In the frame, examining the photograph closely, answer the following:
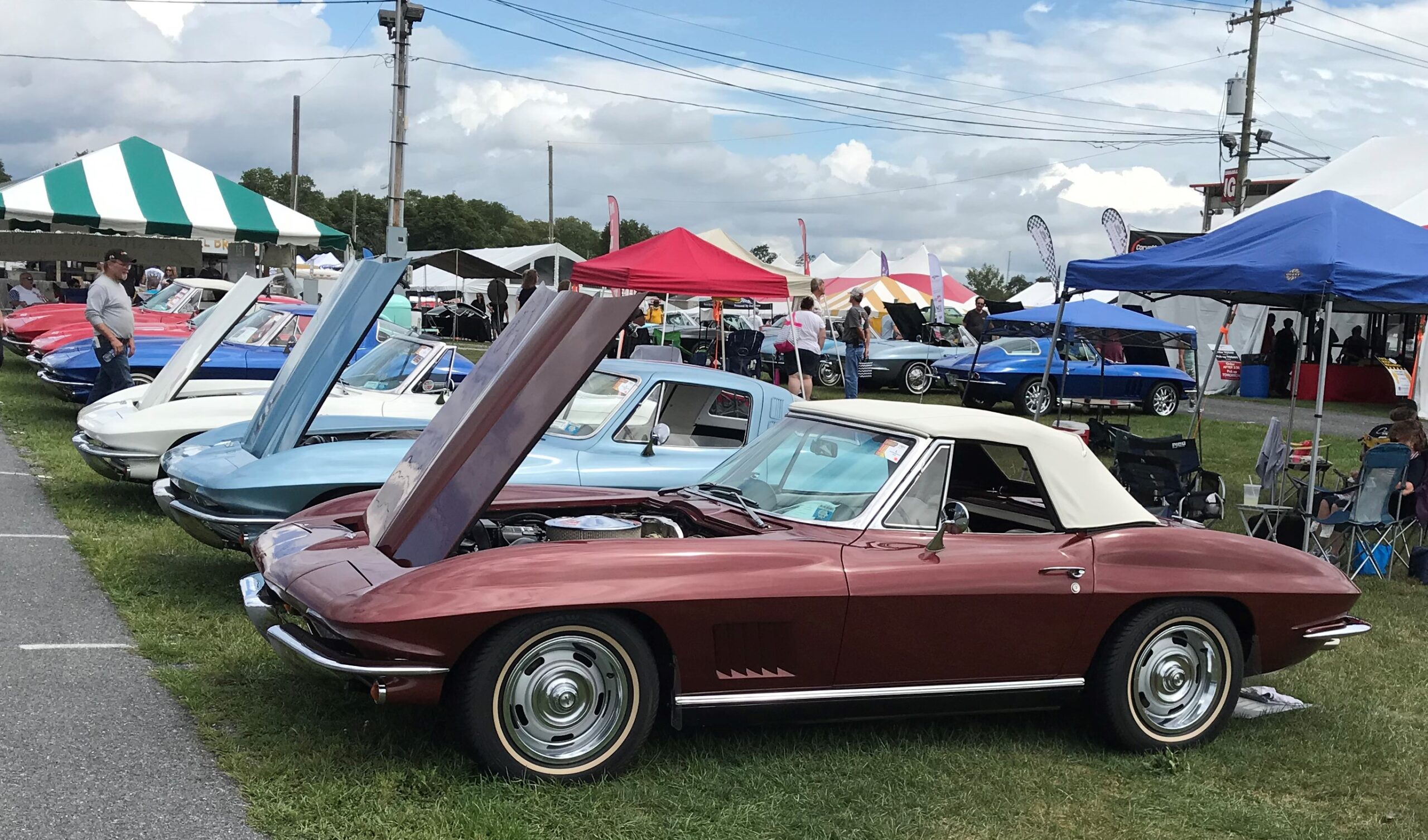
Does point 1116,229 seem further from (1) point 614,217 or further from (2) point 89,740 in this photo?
(2) point 89,740

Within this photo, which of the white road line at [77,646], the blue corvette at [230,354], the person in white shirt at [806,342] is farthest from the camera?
the person in white shirt at [806,342]

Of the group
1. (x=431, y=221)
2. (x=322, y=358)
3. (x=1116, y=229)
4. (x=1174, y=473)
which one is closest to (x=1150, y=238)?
(x=1116, y=229)

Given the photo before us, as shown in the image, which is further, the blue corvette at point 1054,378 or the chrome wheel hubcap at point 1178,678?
the blue corvette at point 1054,378

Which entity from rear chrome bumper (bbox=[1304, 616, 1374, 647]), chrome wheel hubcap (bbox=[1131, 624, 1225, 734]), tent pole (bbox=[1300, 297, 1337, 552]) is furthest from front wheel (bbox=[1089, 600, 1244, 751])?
tent pole (bbox=[1300, 297, 1337, 552])

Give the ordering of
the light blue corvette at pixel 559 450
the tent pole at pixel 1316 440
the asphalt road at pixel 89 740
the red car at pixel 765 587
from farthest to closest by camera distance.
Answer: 1. the tent pole at pixel 1316 440
2. the light blue corvette at pixel 559 450
3. the red car at pixel 765 587
4. the asphalt road at pixel 89 740

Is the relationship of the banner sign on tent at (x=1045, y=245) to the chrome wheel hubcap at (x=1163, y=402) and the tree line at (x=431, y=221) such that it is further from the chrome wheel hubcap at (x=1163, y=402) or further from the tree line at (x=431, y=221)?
the tree line at (x=431, y=221)

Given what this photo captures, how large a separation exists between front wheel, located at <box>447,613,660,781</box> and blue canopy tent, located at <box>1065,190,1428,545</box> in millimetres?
6276

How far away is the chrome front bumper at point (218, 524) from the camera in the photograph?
6062 mm

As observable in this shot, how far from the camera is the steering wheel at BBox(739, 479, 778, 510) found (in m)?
4.82

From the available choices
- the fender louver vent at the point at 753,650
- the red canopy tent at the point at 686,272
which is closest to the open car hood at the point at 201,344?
the fender louver vent at the point at 753,650

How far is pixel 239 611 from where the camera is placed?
20.1ft

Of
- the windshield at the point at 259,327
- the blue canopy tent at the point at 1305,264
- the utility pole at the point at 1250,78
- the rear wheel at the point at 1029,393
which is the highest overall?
the utility pole at the point at 1250,78

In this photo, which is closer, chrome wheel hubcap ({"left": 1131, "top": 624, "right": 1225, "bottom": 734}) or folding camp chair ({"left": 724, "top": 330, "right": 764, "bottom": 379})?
chrome wheel hubcap ({"left": 1131, "top": 624, "right": 1225, "bottom": 734})

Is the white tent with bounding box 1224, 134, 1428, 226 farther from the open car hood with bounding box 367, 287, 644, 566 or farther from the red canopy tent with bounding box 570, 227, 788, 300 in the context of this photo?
the open car hood with bounding box 367, 287, 644, 566
